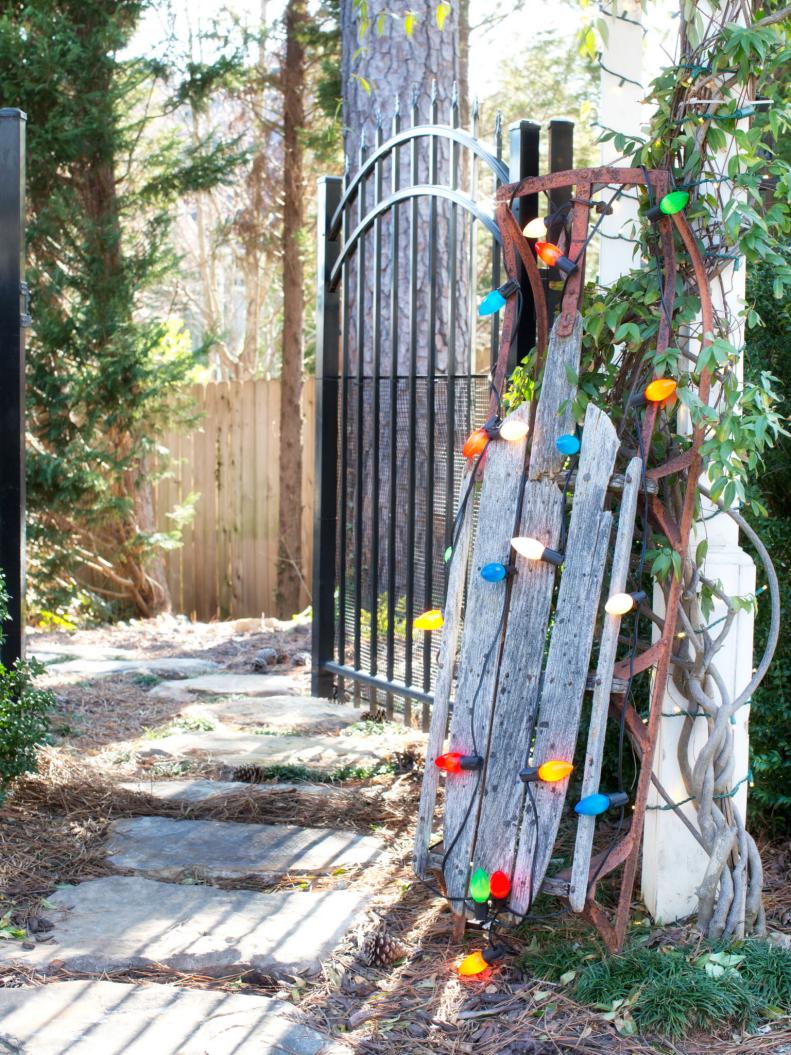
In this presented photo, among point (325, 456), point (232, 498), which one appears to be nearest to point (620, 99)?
point (325, 456)

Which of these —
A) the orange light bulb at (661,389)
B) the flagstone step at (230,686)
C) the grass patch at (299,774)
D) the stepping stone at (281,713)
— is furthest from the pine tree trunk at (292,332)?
the orange light bulb at (661,389)

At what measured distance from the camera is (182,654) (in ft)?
20.3

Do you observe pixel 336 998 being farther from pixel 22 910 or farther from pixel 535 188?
pixel 535 188

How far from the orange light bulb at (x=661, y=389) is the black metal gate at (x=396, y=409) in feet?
3.24

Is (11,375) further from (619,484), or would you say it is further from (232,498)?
(232,498)

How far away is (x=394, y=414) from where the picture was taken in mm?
4152

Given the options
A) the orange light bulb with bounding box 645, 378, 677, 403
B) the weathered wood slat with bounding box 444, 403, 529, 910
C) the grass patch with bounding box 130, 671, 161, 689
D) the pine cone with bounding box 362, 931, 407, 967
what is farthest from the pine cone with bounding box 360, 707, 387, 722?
the orange light bulb with bounding box 645, 378, 677, 403

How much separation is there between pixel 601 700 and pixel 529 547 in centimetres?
37

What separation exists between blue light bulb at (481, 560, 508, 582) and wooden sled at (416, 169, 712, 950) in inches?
3.4

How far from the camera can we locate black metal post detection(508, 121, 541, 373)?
3.30 meters

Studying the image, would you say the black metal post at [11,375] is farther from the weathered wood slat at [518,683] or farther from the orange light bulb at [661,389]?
the orange light bulb at [661,389]

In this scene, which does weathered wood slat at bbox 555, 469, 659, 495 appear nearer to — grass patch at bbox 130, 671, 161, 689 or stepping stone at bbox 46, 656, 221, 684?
grass patch at bbox 130, 671, 161, 689

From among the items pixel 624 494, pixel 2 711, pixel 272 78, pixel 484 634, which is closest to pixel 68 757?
pixel 2 711

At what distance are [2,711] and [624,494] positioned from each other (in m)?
1.89
